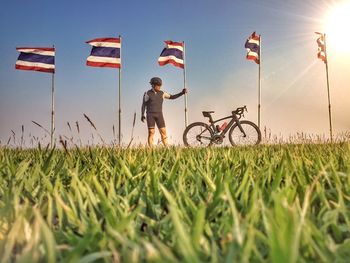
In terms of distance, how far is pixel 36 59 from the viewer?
20.5 meters

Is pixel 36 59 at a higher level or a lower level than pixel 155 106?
higher

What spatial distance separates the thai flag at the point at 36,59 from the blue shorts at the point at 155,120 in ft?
28.0

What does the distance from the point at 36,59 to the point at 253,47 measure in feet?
36.8

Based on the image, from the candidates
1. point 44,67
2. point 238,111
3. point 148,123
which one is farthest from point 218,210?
point 44,67

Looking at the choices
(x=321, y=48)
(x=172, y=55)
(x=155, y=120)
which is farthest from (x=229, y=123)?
(x=321, y=48)

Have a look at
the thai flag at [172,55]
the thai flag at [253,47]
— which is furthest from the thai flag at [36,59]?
the thai flag at [253,47]

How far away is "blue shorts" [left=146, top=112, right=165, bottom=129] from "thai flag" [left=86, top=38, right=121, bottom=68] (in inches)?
258

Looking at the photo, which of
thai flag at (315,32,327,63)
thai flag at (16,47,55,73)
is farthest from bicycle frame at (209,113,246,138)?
thai flag at (315,32,327,63)

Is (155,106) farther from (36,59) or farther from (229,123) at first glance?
(36,59)

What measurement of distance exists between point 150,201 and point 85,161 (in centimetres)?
189

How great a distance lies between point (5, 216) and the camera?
1.19m

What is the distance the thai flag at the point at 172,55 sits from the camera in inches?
847

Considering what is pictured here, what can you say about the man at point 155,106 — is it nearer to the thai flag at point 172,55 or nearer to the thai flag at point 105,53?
the thai flag at point 105,53

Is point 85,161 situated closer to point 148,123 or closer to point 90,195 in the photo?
point 90,195
